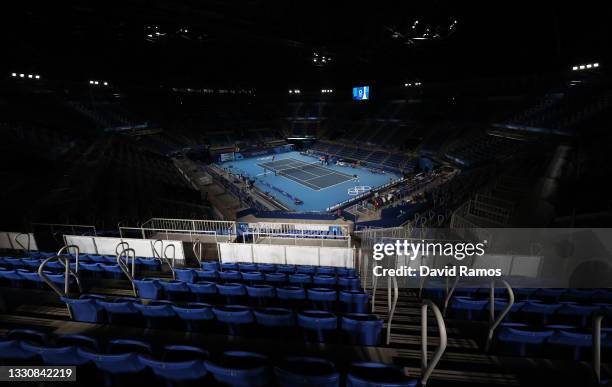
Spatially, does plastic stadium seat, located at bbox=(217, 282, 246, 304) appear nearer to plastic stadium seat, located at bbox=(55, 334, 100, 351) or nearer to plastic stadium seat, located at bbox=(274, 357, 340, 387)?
plastic stadium seat, located at bbox=(55, 334, 100, 351)

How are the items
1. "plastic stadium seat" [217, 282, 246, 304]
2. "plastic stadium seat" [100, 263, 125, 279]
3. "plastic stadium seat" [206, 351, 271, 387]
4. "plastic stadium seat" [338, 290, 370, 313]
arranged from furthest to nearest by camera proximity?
"plastic stadium seat" [100, 263, 125, 279] → "plastic stadium seat" [217, 282, 246, 304] → "plastic stadium seat" [338, 290, 370, 313] → "plastic stadium seat" [206, 351, 271, 387]

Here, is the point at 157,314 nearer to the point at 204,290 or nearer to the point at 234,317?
the point at 204,290

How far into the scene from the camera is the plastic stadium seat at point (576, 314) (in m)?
5.17

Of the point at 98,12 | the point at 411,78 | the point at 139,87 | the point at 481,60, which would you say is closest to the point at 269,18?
the point at 98,12

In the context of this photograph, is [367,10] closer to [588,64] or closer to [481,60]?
[481,60]

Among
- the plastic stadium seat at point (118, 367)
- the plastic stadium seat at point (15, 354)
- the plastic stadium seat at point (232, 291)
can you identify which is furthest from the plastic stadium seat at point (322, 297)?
the plastic stadium seat at point (15, 354)

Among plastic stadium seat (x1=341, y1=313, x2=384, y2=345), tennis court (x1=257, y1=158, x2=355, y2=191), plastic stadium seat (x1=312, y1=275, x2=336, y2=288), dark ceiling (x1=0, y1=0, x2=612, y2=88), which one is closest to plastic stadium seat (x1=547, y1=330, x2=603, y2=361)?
plastic stadium seat (x1=341, y1=313, x2=384, y2=345)

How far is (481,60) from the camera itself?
26.4 meters

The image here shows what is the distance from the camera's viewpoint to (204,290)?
19.9 feet

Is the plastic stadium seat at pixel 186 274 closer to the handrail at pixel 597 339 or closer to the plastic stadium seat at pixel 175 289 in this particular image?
the plastic stadium seat at pixel 175 289

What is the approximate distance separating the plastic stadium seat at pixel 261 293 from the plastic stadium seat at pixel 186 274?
72.2 inches

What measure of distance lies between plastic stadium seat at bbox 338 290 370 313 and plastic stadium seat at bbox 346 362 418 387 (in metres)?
2.30

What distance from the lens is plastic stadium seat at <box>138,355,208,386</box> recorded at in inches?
127

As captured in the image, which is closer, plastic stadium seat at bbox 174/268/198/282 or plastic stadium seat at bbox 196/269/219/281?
plastic stadium seat at bbox 174/268/198/282
